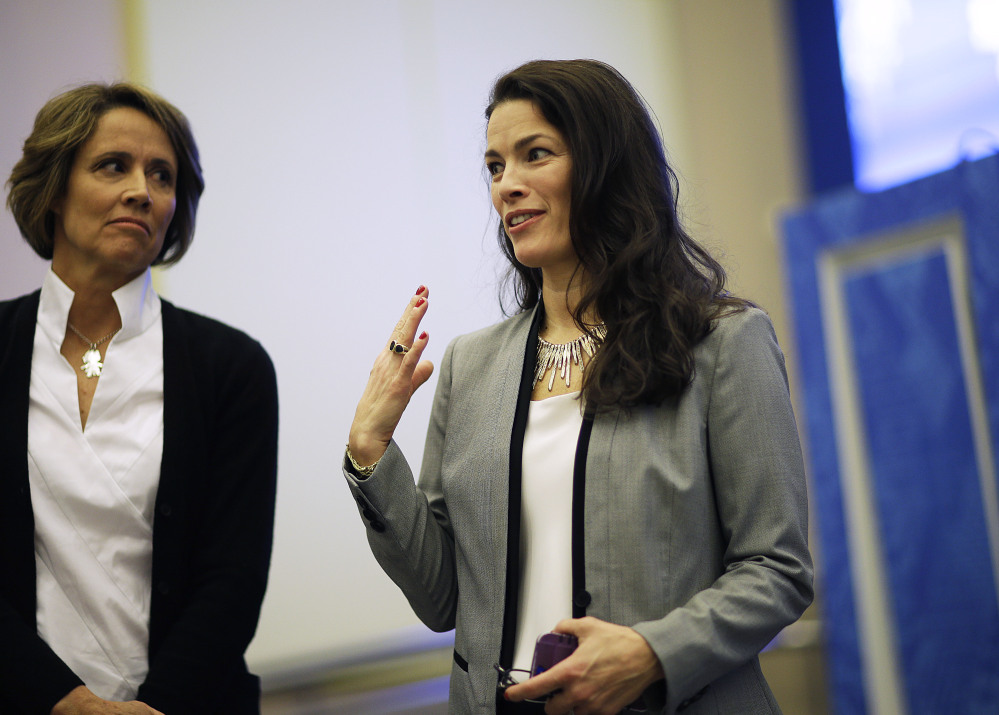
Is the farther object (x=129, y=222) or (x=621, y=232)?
(x=129, y=222)

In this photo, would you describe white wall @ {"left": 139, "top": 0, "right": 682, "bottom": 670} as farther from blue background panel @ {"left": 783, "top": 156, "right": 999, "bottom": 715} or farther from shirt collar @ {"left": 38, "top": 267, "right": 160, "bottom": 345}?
blue background panel @ {"left": 783, "top": 156, "right": 999, "bottom": 715}

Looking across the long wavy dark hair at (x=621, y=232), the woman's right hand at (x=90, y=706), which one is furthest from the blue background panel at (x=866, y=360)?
the woman's right hand at (x=90, y=706)

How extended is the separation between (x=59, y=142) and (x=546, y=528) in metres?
1.17

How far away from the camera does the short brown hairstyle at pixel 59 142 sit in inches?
67.1

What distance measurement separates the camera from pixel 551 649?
1157 mm

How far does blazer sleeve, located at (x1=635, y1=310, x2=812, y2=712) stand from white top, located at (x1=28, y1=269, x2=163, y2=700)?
909 mm

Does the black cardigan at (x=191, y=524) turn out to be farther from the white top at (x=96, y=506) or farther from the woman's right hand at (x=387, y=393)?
the woman's right hand at (x=387, y=393)

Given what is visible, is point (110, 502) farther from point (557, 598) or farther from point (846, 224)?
point (846, 224)

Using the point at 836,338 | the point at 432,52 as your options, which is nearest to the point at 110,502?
the point at 432,52

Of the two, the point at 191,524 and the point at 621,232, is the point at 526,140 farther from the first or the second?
the point at 191,524

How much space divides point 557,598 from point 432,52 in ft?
6.92

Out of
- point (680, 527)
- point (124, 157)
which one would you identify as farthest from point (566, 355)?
point (124, 157)

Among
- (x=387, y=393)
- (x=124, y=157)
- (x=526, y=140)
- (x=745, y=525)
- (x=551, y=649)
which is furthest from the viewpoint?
(x=124, y=157)

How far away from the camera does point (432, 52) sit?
9.53 ft
